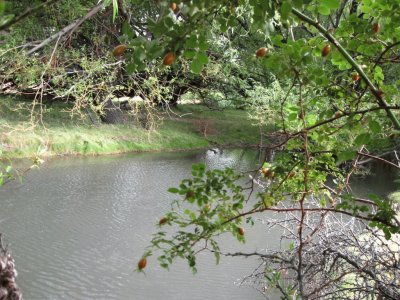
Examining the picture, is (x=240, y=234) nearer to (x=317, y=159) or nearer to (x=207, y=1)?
(x=317, y=159)

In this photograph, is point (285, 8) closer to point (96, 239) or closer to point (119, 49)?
point (119, 49)

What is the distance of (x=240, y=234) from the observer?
1391 mm

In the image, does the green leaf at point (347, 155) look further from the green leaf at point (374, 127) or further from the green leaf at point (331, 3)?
the green leaf at point (331, 3)

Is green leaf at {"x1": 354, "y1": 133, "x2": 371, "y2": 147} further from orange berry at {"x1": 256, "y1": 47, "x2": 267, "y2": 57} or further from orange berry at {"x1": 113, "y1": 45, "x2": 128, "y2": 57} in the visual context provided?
orange berry at {"x1": 113, "y1": 45, "x2": 128, "y2": 57}

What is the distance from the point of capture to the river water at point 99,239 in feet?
14.6

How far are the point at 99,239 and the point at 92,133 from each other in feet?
18.7

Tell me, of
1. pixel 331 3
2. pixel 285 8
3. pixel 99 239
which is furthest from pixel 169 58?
pixel 99 239

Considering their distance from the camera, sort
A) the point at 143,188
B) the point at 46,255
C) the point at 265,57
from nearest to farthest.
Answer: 1. the point at 265,57
2. the point at 46,255
3. the point at 143,188

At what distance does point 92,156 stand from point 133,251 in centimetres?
510

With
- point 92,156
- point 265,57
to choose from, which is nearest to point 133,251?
point 265,57

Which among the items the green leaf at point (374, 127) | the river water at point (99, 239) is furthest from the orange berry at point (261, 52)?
the river water at point (99, 239)

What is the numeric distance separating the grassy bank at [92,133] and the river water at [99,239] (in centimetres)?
97

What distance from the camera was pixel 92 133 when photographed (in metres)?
10.9

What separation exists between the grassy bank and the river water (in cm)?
97
